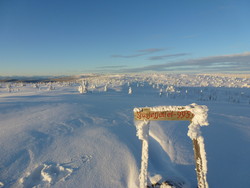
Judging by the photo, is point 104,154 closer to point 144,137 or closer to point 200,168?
point 144,137

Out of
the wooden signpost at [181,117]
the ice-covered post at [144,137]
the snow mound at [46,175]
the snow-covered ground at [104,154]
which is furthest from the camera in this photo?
the snow-covered ground at [104,154]

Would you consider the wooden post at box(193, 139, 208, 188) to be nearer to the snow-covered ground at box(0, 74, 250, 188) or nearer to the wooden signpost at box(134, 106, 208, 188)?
the wooden signpost at box(134, 106, 208, 188)

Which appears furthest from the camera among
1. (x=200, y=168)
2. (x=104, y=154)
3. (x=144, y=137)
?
(x=104, y=154)

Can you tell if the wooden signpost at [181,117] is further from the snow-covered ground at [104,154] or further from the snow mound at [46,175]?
the snow mound at [46,175]

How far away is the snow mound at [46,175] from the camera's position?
4.11 metres

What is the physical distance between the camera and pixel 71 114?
930 cm

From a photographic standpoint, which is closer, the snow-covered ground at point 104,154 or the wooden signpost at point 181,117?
the wooden signpost at point 181,117

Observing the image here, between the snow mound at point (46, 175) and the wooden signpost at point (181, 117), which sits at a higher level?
the wooden signpost at point (181, 117)

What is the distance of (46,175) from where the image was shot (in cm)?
427

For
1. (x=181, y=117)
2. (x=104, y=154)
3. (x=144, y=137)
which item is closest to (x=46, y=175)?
(x=104, y=154)

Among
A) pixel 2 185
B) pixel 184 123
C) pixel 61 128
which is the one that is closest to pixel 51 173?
pixel 2 185

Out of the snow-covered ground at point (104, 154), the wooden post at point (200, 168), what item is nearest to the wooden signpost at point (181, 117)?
the wooden post at point (200, 168)

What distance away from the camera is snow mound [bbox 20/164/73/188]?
4.11 metres

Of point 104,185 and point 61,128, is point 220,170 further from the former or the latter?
point 61,128
